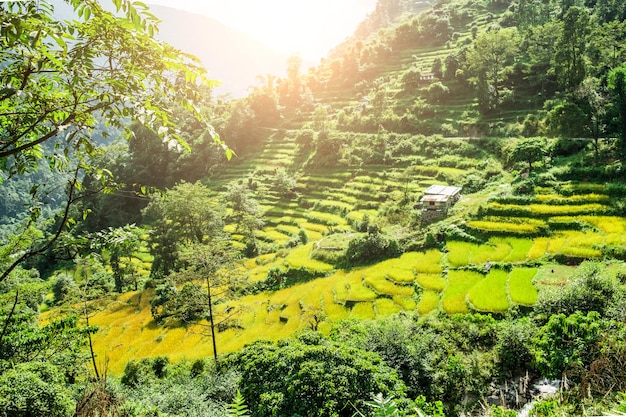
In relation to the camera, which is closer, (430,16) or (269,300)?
(269,300)

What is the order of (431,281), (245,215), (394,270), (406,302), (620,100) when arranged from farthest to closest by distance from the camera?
1. (245,215)
2. (620,100)
3. (394,270)
4. (431,281)
5. (406,302)

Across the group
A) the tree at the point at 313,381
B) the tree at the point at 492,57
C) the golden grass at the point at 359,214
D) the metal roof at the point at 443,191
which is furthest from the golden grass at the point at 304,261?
the tree at the point at 492,57

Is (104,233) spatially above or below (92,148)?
below

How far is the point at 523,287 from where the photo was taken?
55.8ft

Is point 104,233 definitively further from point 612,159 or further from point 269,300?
point 612,159

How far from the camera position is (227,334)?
20750 mm

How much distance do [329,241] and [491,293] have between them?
12.3 meters

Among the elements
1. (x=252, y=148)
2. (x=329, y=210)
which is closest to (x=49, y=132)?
(x=329, y=210)

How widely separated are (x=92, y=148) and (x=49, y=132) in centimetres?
41

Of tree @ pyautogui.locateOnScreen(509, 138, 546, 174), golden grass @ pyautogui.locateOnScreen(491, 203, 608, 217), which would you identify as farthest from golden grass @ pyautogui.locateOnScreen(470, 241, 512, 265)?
tree @ pyautogui.locateOnScreen(509, 138, 546, 174)

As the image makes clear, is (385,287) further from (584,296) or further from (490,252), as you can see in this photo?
(584,296)

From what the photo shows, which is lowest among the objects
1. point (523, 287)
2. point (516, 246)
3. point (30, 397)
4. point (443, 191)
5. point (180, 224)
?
point (523, 287)

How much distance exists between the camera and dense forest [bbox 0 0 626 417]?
3.17 metres

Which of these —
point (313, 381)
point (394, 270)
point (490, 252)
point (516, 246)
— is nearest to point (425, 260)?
point (394, 270)
